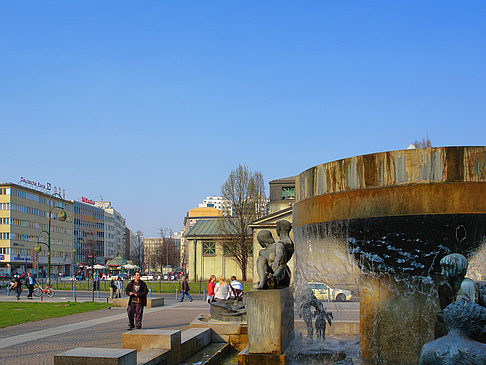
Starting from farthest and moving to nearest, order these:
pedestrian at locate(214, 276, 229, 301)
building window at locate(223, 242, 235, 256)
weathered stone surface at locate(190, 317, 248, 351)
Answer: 1. building window at locate(223, 242, 235, 256)
2. pedestrian at locate(214, 276, 229, 301)
3. weathered stone surface at locate(190, 317, 248, 351)

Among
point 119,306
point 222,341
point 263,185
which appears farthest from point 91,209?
point 222,341

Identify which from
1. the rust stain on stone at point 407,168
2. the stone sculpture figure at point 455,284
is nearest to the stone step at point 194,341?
the rust stain on stone at point 407,168

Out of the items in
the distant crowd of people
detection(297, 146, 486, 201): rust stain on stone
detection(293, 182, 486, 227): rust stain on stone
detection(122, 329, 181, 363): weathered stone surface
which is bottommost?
the distant crowd of people

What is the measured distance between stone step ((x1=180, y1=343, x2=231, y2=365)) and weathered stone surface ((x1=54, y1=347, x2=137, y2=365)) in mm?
2375

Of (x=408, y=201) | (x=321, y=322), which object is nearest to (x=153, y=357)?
(x=321, y=322)

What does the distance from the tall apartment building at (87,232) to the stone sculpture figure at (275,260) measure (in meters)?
122

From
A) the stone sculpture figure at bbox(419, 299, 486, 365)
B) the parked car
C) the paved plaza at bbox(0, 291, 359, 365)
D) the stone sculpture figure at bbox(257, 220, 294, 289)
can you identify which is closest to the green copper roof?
the parked car

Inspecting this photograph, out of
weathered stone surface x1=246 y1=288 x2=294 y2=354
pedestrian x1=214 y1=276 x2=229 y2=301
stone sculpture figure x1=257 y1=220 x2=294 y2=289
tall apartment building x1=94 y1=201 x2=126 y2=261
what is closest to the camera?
weathered stone surface x1=246 y1=288 x2=294 y2=354

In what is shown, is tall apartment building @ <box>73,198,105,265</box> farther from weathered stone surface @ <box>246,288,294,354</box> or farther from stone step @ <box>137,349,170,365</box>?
weathered stone surface @ <box>246,288,294,354</box>

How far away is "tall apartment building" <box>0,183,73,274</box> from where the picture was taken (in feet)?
317

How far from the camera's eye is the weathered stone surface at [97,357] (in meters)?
7.08

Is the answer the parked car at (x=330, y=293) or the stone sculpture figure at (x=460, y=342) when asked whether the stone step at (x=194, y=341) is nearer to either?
the stone sculpture figure at (x=460, y=342)

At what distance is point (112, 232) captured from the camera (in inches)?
6368

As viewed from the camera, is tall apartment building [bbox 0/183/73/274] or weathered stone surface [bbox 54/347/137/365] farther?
tall apartment building [bbox 0/183/73/274]
